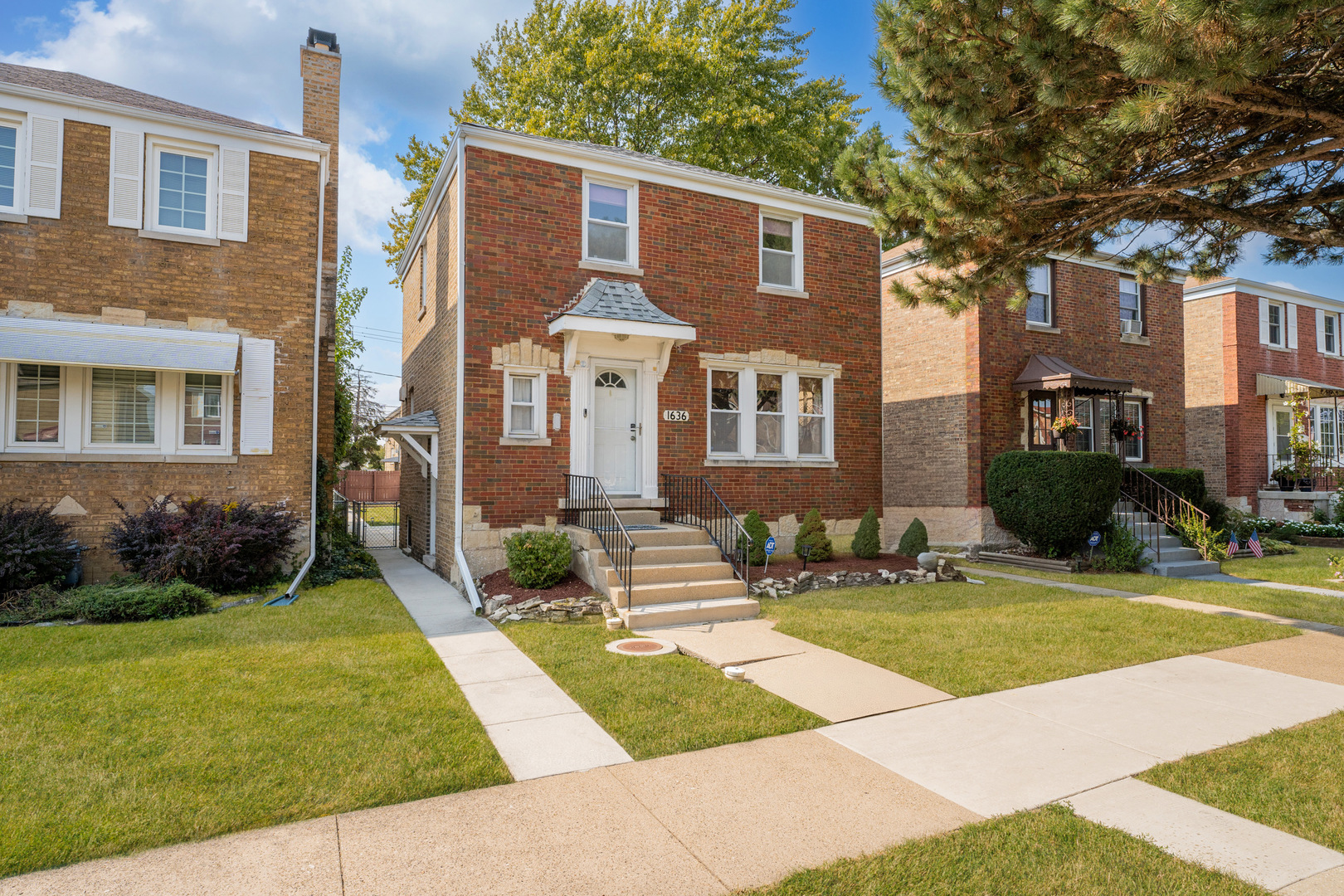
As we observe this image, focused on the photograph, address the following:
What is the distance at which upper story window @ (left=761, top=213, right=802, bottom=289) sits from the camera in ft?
42.6

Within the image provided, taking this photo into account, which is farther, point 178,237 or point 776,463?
point 776,463

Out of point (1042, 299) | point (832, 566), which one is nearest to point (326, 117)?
point (832, 566)

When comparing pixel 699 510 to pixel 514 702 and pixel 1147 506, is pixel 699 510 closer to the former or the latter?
pixel 514 702

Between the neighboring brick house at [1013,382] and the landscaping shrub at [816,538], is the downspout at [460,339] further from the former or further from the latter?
the neighboring brick house at [1013,382]

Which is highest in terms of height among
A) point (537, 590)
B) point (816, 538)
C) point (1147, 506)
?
point (1147, 506)

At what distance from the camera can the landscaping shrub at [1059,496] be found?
40.9 feet

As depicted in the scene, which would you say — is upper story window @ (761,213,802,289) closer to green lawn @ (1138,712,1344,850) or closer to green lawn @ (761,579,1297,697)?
green lawn @ (761,579,1297,697)

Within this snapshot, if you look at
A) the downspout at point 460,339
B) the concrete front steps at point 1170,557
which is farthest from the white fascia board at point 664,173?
the concrete front steps at point 1170,557

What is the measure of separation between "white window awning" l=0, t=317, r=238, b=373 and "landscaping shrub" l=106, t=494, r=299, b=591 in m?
1.88

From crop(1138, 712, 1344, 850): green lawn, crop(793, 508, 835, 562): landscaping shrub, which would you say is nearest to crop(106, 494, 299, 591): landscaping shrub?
crop(793, 508, 835, 562): landscaping shrub

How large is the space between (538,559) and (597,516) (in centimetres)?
128

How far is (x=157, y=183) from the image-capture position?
1053 centimetres

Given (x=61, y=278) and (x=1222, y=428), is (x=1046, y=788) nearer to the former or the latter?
(x=61, y=278)

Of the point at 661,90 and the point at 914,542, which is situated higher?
the point at 661,90
